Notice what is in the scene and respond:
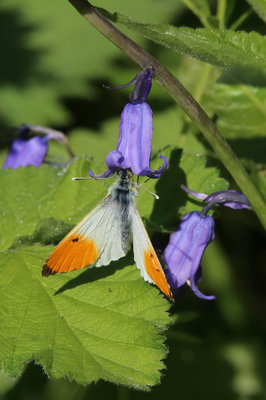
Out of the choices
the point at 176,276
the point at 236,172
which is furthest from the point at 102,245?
the point at 236,172

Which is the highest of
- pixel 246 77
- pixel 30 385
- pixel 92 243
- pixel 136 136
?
pixel 246 77

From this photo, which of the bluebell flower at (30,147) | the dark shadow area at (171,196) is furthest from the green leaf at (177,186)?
the bluebell flower at (30,147)

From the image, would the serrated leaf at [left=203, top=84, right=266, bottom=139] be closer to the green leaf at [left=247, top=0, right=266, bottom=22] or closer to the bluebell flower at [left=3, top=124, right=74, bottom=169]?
the bluebell flower at [left=3, top=124, right=74, bottom=169]

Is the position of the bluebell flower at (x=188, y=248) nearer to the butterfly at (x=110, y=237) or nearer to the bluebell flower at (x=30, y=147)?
the butterfly at (x=110, y=237)

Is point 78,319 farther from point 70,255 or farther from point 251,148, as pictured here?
point 251,148

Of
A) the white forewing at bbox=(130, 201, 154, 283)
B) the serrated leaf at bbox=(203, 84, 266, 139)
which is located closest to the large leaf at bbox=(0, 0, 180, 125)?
the serrated leaf at bbox=(203, 84, 266, 139)

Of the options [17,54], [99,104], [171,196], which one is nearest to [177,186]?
[171,196]

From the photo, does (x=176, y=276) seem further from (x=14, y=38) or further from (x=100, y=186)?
(x=14, y=38)
